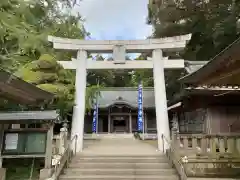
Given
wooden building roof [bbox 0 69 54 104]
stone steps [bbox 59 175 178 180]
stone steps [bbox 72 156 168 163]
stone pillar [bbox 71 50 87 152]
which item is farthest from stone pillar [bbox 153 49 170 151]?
Result: wooden building roof [bbox 0 69 54 104]

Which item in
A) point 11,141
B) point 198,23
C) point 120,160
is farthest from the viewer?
point 198,23

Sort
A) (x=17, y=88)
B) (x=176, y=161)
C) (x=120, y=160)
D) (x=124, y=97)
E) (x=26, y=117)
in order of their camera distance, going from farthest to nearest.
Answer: (x=124, y=97) < (x=120, y=160) < (x=176, y=161) < (x=26, y=117) < (x=17, y=88)

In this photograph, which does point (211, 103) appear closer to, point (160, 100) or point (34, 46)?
point (160, 100)

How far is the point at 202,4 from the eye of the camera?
18.2 metres

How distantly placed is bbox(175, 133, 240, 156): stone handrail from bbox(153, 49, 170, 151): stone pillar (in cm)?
175

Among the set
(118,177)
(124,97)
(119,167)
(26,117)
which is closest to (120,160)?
(119,167)

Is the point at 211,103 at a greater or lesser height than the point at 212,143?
greater

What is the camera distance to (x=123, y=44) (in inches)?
508

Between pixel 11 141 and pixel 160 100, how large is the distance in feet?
22.3

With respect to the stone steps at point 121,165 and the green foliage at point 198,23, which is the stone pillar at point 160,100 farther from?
the green foliage at point 198,23

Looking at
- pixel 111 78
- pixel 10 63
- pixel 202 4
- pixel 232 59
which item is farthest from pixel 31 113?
pixel 111 78

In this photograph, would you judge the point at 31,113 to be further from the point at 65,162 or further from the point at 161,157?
the point at 161,157

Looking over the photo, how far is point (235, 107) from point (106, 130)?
52.6 ft

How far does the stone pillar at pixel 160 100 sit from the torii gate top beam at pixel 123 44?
1.38 ft
